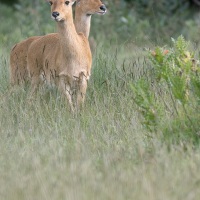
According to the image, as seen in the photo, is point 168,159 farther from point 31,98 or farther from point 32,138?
point 31,98

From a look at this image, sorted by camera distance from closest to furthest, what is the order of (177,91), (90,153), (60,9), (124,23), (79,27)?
(90,153)
(177,91)
(60,9)
(79,27)
(124,23)

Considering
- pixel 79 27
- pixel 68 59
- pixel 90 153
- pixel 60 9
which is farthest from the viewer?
pixel 79 27

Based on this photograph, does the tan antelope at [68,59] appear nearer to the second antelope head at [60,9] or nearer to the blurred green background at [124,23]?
the second antelope head at [60,9]

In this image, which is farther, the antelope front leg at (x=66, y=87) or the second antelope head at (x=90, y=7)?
the second antelope head at (x=90, y=7)

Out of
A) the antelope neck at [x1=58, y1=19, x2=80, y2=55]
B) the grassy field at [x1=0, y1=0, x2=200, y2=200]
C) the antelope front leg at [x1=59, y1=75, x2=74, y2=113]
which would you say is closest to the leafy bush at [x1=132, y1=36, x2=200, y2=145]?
the grassy field at [x1=0, y1=0, x2=200, y2=200]

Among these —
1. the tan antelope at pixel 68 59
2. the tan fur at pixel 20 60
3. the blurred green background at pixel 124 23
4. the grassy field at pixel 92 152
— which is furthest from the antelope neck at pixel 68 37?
the blurred green background at pixel 124 23

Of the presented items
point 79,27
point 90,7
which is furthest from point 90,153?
point 90,7

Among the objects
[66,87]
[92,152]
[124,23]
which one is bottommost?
[124,23]

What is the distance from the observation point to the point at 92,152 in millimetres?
6445

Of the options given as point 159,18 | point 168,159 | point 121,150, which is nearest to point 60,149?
point 121,150

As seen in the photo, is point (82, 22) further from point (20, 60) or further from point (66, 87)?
point (66, 87)

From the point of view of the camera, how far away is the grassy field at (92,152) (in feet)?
17.3

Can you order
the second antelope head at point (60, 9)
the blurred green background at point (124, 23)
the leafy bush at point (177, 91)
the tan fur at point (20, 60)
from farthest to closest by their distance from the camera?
the blurred green background at point (124, 23)
the tan fur at point (20, 60)
the second antelope head at point (60, 9)
the leafy bush at point (177, 91)

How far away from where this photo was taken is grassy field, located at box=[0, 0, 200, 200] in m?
5.27
